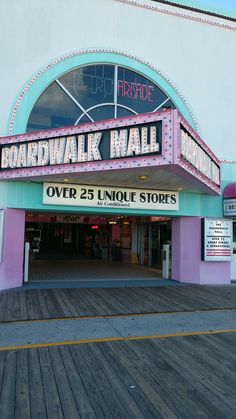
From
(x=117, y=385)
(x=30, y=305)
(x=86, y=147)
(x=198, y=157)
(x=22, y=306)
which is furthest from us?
(x=198, y=157)

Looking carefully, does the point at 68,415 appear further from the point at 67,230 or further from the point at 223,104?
the point at 67,230

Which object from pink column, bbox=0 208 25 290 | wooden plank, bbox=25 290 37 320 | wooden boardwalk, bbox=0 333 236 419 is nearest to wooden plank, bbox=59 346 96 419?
wooden boardwalk, bbox=0 333 236 419

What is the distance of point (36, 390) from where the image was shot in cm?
399

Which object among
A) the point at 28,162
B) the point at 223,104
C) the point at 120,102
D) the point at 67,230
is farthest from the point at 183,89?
the point at 67,230

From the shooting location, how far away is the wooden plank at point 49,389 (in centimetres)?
354

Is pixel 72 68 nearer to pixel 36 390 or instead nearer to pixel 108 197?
pixel 108 197

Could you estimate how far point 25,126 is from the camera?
998 centimetres

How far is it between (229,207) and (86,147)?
245 inches

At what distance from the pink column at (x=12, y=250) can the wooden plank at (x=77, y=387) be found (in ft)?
16.0

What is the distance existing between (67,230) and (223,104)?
15706 mm

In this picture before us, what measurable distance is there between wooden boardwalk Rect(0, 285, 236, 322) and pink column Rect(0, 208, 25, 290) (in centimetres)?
40

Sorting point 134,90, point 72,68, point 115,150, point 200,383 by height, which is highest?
point 72,68

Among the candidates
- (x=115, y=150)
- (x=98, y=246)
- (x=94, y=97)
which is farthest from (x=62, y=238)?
(x=115, y=150)

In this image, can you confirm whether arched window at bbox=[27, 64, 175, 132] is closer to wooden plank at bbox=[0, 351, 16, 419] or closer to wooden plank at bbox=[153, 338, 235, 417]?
wooden plank at bbox=[0, 351, 16, 419]
